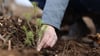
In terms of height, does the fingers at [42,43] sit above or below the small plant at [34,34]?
below

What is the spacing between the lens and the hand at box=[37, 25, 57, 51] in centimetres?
211

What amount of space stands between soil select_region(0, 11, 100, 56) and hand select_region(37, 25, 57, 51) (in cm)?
3

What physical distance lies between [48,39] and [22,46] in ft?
0.65

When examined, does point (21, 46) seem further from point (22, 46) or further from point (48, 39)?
point (48, 39)

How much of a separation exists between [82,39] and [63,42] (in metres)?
0.36

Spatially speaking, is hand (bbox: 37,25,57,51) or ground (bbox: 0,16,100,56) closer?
ground (bbox: 0,16,100,56)

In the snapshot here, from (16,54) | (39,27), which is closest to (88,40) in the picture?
(39,27)

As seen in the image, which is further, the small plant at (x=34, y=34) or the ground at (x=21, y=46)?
the small plant at (x=34, y=34)

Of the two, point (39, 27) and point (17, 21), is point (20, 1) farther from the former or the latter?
point (39, 27)

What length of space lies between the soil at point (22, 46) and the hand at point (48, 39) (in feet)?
0.10

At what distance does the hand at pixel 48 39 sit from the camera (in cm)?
211

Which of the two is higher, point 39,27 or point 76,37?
point 39,27

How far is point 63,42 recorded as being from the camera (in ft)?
7.68

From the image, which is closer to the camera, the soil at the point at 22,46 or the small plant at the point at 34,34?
the soil at the point at 22,46
